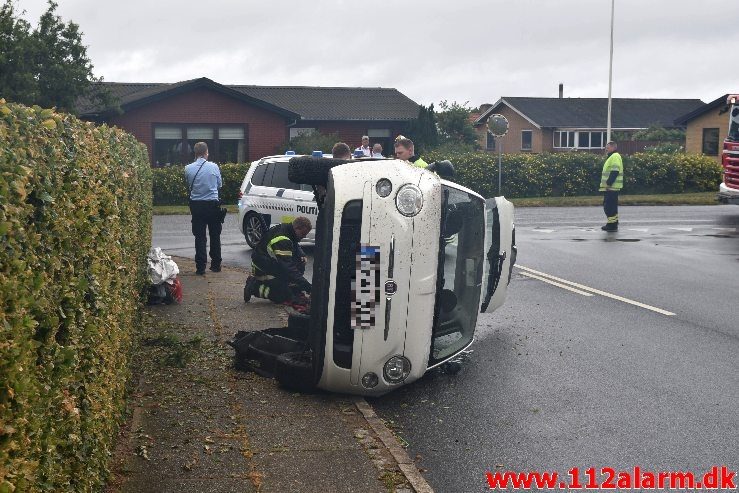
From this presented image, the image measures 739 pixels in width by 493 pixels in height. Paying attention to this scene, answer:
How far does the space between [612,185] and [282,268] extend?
12982mm

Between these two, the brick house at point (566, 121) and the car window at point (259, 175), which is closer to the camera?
the car window at point (259, 175)

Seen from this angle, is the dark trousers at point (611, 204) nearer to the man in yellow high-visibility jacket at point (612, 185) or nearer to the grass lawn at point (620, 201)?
the man in yellow high-visibility jacket at point (612, 185)

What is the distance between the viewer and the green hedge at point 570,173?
123ft

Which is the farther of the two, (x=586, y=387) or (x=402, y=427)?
(x=586, y=387)

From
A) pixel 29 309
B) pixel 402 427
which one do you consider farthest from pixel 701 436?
pixel 29 309

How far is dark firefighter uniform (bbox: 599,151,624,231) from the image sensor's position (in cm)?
2252

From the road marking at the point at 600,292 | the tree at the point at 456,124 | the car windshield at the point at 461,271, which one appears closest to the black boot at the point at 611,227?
the road marking at the point at 600,292

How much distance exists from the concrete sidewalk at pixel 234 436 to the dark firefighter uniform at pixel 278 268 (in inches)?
72.9

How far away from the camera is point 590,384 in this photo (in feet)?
27.3

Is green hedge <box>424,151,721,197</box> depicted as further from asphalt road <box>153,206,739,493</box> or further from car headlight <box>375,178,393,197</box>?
car headlight <box>375,178,393,197</box>

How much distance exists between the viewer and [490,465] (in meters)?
6.23

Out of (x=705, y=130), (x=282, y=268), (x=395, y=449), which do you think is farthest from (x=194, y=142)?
(x=395, y=449)

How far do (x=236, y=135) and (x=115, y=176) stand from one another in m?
36.7

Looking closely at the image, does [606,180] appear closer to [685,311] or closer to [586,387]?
[685,311]
